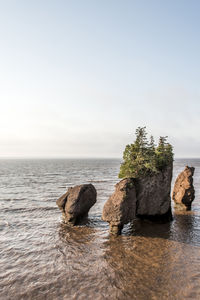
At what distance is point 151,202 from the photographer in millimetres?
24906

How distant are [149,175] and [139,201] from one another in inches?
138

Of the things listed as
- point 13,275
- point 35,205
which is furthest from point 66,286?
point 35,205

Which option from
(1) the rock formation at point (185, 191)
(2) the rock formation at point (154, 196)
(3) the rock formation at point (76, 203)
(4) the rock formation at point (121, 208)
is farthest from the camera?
(1) the rock formation at point (185, 191)

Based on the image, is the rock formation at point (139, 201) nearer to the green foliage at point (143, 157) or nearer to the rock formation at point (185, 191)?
the green foliage at point (143, 157)

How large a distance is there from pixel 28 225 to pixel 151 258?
1696cm

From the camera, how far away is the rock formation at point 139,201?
2189 centimetres

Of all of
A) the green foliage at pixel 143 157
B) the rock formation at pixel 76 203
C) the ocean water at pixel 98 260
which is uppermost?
the green foliage at pixel 143 157

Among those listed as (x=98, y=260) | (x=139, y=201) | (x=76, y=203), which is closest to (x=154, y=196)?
(x=139, y=201)

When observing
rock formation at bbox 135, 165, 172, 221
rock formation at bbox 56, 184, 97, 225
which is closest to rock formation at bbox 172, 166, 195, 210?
rock formation at bbox 135, 165, 172, 221

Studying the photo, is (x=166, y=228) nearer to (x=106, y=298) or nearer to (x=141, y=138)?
(x=141, y=138)

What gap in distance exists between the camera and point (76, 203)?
25.8m

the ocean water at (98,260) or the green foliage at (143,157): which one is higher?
the green foliage at (143,157)

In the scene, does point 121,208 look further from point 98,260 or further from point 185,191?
point 185,191

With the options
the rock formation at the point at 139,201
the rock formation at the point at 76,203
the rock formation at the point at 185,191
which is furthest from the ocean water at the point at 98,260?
the rock formation at the point at 185,191
